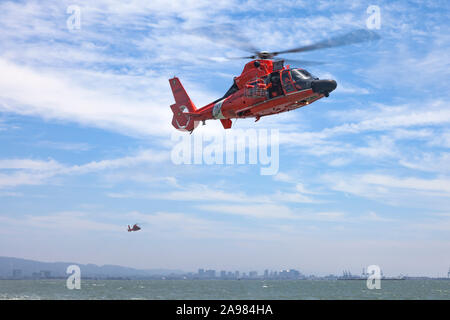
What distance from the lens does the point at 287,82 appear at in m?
34.7

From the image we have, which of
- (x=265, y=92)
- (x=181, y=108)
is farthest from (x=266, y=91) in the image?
(x=181, y=108)

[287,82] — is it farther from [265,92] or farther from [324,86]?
[324,86]

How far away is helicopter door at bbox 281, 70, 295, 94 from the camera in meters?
34.5

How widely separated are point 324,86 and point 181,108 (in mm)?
16986

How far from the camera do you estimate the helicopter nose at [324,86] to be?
109 feet

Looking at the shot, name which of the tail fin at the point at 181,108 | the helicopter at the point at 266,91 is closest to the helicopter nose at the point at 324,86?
the helicopter at the point at 266,91

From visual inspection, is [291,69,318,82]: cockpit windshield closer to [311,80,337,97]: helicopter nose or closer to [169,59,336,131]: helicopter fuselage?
[169,59,336,131]: helicopter fuselage

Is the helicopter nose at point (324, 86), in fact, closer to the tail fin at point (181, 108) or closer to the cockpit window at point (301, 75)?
the cockpit window at point (301, 75)

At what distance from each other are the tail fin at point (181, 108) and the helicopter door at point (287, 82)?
10.9m
